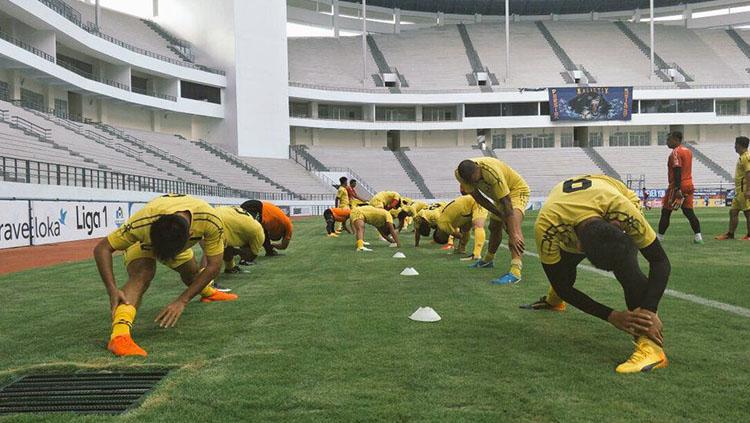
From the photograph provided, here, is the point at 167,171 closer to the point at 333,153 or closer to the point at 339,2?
the point at 333,153

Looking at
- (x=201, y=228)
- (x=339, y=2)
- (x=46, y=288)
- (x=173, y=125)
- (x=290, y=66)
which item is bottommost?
(x=46, y=288)

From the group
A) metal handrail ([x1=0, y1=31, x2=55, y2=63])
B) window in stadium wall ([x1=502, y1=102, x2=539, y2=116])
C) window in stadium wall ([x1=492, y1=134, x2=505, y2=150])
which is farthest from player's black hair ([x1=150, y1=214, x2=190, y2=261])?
window in stadium wall ([x1=492, y1=134, x2=505, y2=150])

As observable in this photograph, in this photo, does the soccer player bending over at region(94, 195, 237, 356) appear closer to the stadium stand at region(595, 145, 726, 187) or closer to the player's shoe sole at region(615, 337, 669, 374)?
the player's shoe sole at region(615, 337, 669, 374)

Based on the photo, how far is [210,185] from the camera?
35.1 m

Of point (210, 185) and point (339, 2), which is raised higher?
point (339, 2)

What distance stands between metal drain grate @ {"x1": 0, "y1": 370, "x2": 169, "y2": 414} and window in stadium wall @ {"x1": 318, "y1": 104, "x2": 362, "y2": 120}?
5516cm

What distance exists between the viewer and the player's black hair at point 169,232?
4207 millimetres

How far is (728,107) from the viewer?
5897 centimetres

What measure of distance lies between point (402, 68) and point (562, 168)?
19572mm

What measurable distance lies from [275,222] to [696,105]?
58513mm

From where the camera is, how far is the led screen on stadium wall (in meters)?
54.5

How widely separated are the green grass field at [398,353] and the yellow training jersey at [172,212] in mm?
732

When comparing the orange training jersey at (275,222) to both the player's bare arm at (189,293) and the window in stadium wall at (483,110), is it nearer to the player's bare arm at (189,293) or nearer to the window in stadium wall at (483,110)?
the player's bare arm at (189,293)

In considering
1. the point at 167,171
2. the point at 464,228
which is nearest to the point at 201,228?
the point at 464,228
